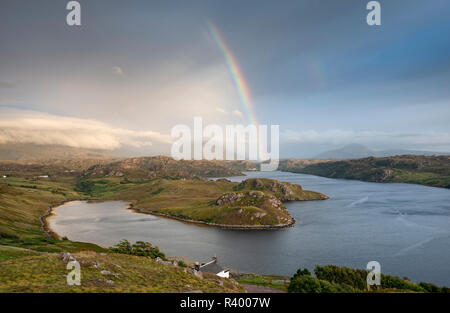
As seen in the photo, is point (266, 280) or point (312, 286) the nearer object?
point (312, 286)

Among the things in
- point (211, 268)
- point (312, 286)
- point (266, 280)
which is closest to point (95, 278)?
point (211, 268)

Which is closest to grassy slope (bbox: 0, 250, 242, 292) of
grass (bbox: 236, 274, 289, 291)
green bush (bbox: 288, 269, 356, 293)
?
green bush (bbox: 288, 269, 356, 293)

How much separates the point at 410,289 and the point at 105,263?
6991 cm

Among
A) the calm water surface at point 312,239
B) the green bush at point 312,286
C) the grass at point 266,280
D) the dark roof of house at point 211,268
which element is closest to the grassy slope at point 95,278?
the dark roof of house at point 211,268

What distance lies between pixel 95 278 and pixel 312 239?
388ft

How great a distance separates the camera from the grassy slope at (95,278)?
27781 millimetres

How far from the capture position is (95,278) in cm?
3241

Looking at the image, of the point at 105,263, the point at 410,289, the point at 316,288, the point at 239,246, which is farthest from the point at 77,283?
the point at 239,246

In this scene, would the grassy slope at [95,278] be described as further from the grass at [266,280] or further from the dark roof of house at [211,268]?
the grass at [266,280]

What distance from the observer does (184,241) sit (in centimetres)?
13325

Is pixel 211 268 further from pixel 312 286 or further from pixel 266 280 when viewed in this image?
pixel 312 286

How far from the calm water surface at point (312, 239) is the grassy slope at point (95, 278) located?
59851 mm

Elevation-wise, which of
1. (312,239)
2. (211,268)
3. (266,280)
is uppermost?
(211,268)
